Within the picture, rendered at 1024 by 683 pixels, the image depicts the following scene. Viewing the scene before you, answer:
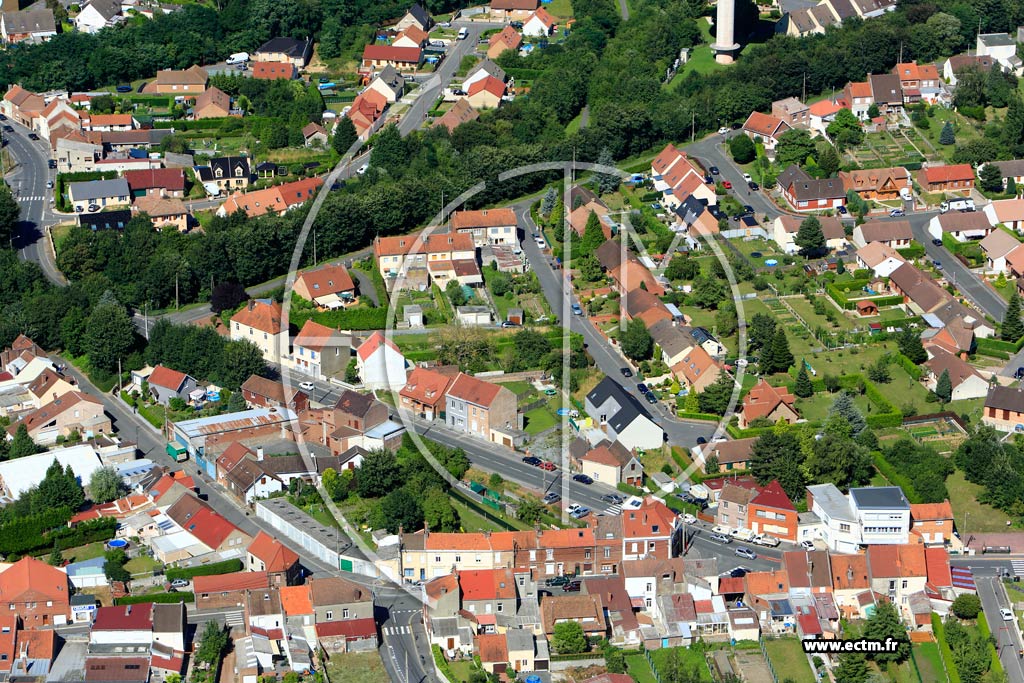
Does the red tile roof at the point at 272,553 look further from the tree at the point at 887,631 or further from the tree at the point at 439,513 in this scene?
the tree at the point at 887,631

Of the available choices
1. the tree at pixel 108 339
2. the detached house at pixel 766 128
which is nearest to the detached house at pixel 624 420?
the tree at pixel 108 339

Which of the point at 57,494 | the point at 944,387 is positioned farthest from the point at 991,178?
the point at 57,494

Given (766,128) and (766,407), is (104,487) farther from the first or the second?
(766,128)

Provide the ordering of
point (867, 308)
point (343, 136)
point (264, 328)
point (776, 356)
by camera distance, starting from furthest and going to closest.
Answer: point (343, 136) < point (867, 308) < point (264, 328) < point (776, 356)

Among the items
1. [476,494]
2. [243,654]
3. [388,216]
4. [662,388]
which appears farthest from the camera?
[388,216]

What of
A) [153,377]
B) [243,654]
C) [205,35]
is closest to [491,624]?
[243,654]

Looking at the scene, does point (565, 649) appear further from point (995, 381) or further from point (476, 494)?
point (995, 381)
